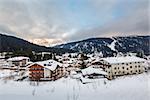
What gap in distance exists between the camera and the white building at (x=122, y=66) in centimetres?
4722

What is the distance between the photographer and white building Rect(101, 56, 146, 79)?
155ft

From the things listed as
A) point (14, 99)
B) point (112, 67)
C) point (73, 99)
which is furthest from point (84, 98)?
point (112, 67)

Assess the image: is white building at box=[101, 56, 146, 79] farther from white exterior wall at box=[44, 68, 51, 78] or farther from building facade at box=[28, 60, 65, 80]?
white exterior wall at box=[44, 68, 51, 78]

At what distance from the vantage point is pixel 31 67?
4316 cm

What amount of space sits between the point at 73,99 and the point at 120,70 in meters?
44.6

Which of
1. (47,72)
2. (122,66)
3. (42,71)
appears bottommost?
(47,72)

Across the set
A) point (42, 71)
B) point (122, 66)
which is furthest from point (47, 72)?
point (122, 66)

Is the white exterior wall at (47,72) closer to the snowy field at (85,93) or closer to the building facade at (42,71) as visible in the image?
the building facade at (42,71)

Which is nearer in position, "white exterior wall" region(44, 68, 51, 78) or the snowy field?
the snowy field

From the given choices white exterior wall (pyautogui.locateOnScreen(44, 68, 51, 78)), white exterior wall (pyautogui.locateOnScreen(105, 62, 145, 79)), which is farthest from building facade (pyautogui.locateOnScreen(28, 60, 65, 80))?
white exterior wall (pyautogui.locateOnScreen(105, 62, 145, 79))

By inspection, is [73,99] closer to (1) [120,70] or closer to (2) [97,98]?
(2) [97,98]

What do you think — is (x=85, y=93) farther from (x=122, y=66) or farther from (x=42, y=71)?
(x=122, y=66)

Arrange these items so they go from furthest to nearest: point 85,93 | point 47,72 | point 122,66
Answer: point 122,66, point 47,72, point 85,93

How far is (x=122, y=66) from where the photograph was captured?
4834cm
